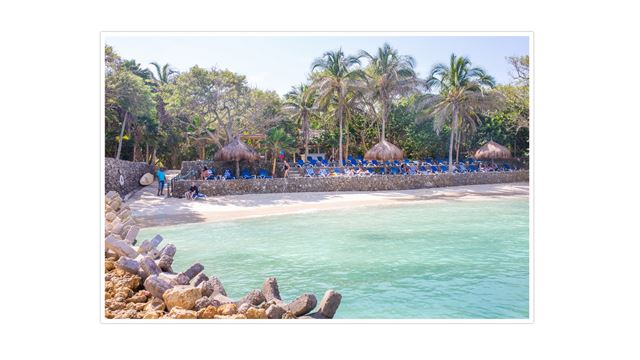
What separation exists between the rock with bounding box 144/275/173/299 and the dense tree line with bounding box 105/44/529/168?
12477 mm

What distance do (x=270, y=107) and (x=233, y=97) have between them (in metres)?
8.21

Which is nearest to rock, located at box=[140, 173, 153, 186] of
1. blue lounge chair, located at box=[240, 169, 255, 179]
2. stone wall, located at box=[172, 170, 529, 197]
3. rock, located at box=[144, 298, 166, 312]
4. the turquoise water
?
blue lounge chair, located at box=[240, 169, 255, 179]

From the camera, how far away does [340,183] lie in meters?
20.6

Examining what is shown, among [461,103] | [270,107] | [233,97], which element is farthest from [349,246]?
[270,107]

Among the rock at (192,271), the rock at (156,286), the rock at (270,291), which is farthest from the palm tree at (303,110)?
the rock at (156,286)

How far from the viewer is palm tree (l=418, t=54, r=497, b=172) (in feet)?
78.3

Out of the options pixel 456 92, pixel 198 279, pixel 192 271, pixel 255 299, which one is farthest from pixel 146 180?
pixel 255 299

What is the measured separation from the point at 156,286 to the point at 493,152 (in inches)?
942

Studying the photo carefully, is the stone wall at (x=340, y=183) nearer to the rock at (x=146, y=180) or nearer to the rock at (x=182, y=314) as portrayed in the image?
the rock at (x=146, y=180)

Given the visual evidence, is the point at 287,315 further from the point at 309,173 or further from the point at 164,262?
the point at 309,173

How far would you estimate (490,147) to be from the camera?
1044 inches

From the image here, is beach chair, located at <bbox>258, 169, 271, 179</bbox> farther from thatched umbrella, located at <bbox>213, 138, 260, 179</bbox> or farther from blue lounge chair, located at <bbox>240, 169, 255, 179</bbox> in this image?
thatched umbrella, located at <bbox>213, 138, 260, 179</bbox>

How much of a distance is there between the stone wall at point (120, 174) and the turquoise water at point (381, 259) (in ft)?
17.2
